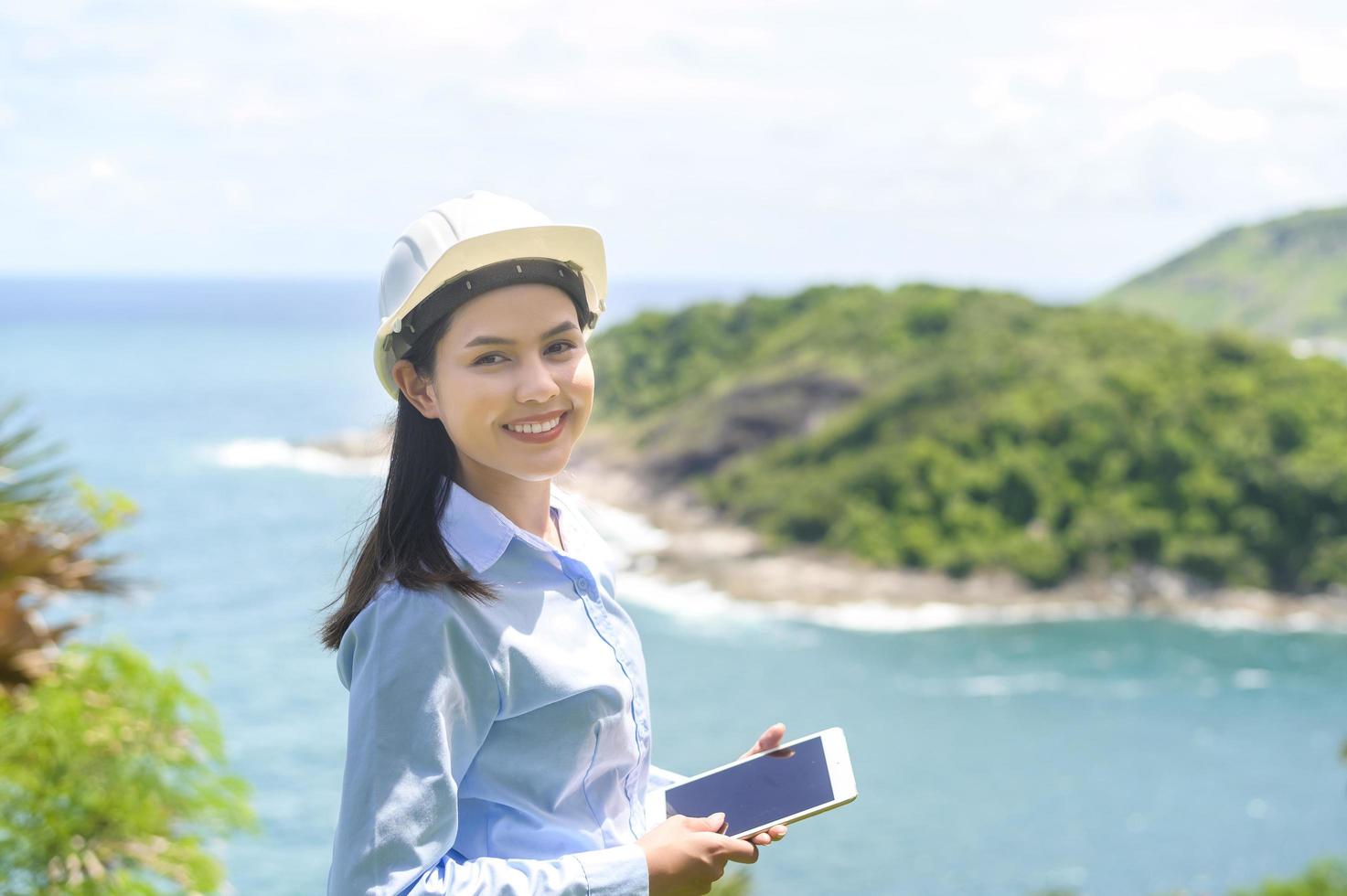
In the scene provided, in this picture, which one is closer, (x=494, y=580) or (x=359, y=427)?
(x=494, y=580)

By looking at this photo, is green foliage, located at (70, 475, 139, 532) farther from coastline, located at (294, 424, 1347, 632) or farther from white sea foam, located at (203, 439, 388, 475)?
white sea foam, located at (203, 439, 388, 475)

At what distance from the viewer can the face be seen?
5.71 ft

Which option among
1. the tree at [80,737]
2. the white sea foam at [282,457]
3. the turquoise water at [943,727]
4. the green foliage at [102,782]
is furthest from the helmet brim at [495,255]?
the white sea foam at [282,457]

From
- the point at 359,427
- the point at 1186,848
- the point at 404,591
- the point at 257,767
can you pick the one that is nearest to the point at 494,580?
the point at 404,591

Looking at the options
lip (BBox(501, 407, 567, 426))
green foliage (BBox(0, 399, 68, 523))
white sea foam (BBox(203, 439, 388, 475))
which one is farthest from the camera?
white sea foam (BBox(203, 439, 388, 475))

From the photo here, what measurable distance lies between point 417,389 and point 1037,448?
3945 cm

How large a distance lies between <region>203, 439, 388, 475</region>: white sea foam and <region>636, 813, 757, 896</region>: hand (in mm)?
51324

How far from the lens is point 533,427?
70.1 inches

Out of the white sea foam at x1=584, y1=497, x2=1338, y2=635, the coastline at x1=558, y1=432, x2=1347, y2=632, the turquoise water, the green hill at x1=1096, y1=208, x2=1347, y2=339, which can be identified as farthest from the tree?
the green hill at x1=1096, y1=208, x2=1347, y2=339

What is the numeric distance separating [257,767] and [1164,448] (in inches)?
1022

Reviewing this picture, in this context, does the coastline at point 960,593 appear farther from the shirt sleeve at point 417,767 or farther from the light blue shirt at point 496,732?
the shirt sleeve at point 417,767

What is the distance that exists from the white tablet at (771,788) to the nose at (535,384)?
61 cm

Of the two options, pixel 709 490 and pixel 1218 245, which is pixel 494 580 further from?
pixel 1218 245

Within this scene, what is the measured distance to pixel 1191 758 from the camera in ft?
98.2
